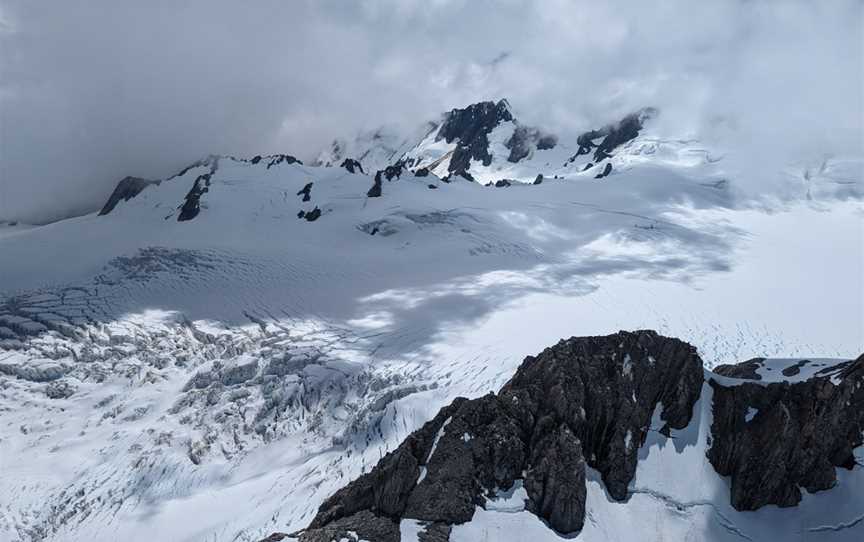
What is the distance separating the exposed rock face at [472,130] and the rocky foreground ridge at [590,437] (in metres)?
128

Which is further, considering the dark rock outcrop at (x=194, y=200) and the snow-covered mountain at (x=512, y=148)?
the snow-covered mountain at (x=512, y=148)

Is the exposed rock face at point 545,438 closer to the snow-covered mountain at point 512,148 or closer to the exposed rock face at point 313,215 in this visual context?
the exposed rock face at point 313,215

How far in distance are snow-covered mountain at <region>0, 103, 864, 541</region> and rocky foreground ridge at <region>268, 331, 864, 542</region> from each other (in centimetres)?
127

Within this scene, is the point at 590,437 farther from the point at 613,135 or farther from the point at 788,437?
the point at 613,135

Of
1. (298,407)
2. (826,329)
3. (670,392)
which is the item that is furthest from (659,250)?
(298,407)

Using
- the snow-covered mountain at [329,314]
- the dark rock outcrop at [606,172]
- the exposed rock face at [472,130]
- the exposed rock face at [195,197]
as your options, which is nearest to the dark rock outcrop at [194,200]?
the exposed rock face at [195,197]

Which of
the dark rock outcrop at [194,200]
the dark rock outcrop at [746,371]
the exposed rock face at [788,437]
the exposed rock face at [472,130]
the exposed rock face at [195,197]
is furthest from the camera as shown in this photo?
the exposed rock face at [472,130]

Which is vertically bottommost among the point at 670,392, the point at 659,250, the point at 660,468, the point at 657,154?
the point at 660,468

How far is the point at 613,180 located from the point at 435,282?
188ft

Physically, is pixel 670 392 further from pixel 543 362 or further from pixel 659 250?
pixel 659 250

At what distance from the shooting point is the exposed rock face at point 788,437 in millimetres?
26453

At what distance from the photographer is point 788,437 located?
26609 mm

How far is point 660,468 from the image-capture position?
27.0 m

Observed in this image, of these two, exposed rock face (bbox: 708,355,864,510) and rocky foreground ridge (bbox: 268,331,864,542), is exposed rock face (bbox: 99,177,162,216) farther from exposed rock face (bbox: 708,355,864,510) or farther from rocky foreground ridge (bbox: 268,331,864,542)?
exposed rock face (bbox: 708,355,864,510)
